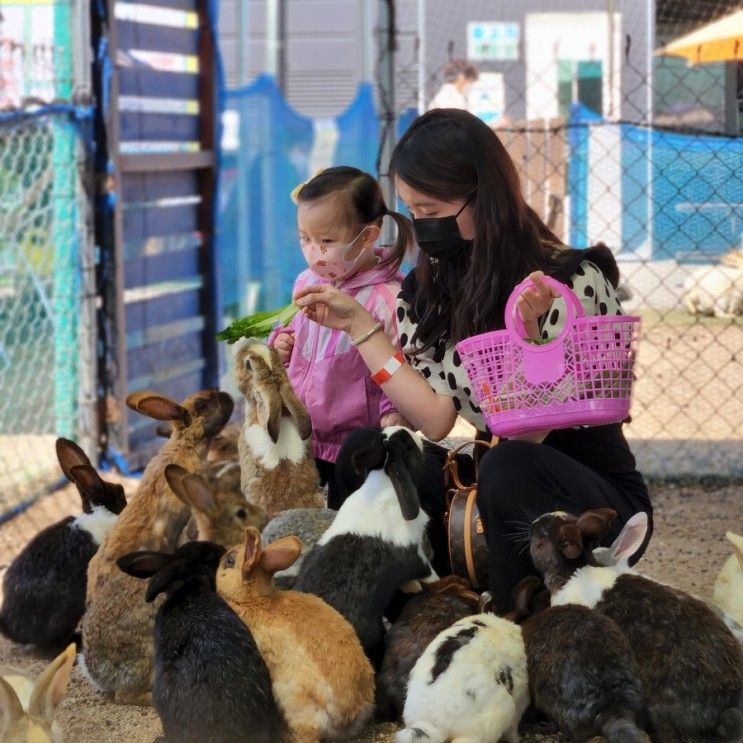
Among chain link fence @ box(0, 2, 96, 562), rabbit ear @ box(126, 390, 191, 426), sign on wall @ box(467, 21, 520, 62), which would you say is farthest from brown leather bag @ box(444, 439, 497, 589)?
sign on wall @ box(467, 21, 520, 62)

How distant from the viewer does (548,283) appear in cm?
346

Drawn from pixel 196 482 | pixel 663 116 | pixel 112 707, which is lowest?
pixel 112 707

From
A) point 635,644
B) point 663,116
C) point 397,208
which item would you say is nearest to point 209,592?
point 635,644

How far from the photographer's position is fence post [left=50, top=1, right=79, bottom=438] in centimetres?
655

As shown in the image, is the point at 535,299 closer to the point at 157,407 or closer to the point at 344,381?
the point at 344,381

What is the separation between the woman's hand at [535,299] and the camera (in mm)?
3461

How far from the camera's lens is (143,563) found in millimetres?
3371

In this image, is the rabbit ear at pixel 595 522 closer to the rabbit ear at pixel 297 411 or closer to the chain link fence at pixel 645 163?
the rabbit ear at pixel 297 411

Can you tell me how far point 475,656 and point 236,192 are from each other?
609 cm

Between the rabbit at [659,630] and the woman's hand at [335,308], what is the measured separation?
85 centimetres

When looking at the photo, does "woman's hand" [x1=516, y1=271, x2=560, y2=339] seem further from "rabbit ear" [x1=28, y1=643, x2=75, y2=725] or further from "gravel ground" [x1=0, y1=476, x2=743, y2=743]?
"rabbit ear" [x1=28, y1=643, x2=75, y2=725]

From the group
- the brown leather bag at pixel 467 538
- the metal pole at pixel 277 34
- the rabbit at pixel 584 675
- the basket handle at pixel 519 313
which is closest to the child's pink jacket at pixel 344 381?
the brown leather bag at pixel 467 538

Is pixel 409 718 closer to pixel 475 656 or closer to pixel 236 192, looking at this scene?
pixel 475 656

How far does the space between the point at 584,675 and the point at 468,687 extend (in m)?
0.28
